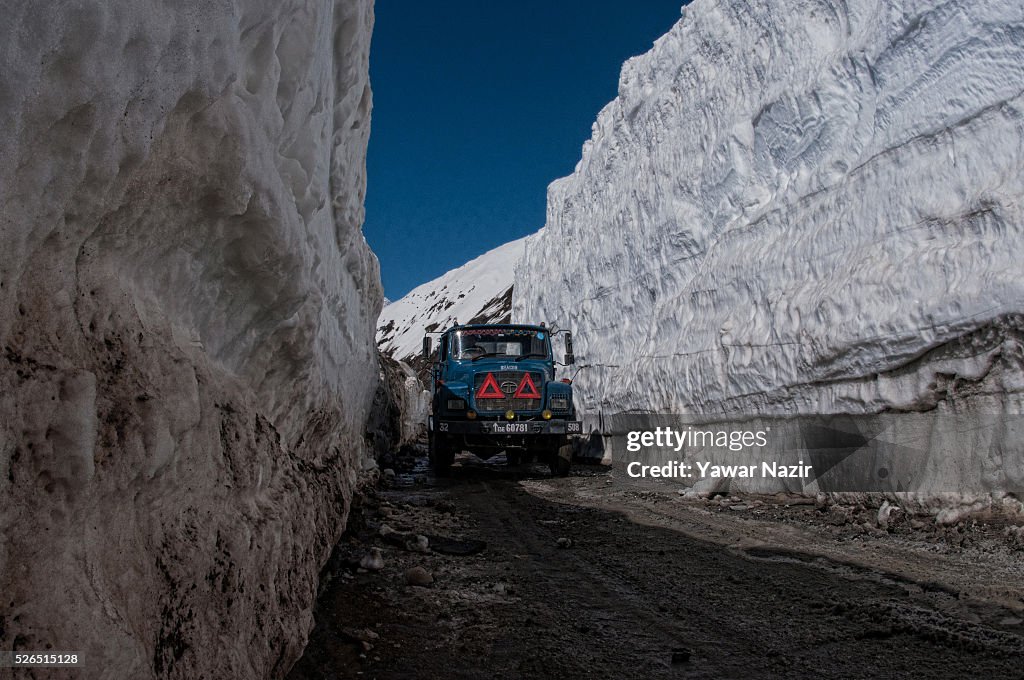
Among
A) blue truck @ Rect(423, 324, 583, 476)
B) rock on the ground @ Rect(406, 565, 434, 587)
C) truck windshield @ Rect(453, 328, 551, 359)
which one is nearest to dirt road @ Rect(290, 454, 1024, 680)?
rock on the ground @ Rect(406, 565, 434, 587)

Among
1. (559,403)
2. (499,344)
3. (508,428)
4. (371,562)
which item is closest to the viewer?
(371,562)

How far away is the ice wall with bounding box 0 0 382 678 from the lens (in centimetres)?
166

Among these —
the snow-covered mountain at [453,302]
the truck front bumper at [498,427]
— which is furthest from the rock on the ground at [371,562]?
the snow-covered mountain at [453,302]

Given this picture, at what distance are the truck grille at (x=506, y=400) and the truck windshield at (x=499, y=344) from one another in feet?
2.40

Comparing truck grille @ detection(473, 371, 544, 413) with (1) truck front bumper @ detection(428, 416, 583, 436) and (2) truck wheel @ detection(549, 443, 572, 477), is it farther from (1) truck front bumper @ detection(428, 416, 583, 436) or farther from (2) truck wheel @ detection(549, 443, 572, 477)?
(2) truck wheel @ detection(549, 443, 572, 477)

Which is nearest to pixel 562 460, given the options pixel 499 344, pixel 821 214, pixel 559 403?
pixel 559 403

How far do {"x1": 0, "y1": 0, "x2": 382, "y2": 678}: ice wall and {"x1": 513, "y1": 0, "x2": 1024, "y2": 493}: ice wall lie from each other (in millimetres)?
6533

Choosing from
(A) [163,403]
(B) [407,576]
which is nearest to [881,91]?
(B) [407,576]

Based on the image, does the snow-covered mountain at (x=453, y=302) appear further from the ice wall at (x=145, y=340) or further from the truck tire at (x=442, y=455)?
the ice wall at (x=145, y=340)

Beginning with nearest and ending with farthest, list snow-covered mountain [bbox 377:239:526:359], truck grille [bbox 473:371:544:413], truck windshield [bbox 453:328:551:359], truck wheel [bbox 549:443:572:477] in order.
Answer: truck grille [bbox 473:371:544:413] < truck wheel [bbox 549:443:572:477] < truck windshield [bbox 453:328:551:359] < snow-covered mountain [bbox 377:239:526:359]

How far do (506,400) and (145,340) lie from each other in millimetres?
10000

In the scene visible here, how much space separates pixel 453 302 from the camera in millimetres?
92438

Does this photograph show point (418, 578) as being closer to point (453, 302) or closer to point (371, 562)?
point (371, 562)

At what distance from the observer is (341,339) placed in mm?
9414
